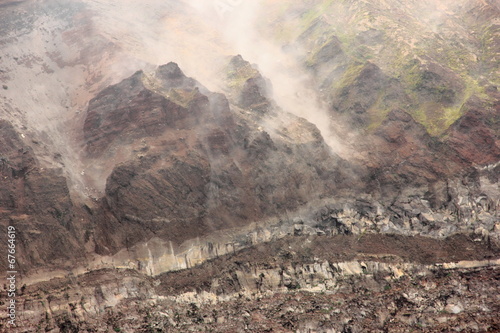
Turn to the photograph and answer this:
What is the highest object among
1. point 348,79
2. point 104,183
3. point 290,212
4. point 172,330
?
point 348,79

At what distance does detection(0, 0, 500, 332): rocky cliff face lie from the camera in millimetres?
70188

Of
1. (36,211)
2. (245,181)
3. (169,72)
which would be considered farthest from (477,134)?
(36,211)

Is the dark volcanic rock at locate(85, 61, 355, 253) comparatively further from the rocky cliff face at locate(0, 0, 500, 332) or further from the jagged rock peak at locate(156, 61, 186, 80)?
the rocky cliff face at locate(0, 0, 500, 332)

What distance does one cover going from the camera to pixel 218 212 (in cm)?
8112

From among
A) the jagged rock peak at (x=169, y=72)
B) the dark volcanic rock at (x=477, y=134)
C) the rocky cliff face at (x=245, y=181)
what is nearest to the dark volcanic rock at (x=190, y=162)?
the jagged rock peak at (x=169, y=72)

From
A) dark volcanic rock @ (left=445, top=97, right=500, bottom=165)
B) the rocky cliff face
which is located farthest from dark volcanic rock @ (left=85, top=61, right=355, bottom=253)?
dark volcanic rock @ (left=445, top=97, right=500, bottom=165)

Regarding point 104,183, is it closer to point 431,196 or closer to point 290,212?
point 290,212

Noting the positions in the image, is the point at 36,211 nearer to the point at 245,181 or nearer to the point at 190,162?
the point at 190,162

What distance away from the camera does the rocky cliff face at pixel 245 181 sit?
70188mm

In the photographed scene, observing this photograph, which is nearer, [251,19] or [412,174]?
[412,174]

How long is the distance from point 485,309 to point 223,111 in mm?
53088

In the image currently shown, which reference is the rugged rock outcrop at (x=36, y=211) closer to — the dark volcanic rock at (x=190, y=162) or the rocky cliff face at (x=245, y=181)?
the rocky cliff face at (x=245, y=181)

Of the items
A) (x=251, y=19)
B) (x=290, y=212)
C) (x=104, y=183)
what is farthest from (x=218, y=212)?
(x=251, y=19)

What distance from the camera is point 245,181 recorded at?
85688 mm
